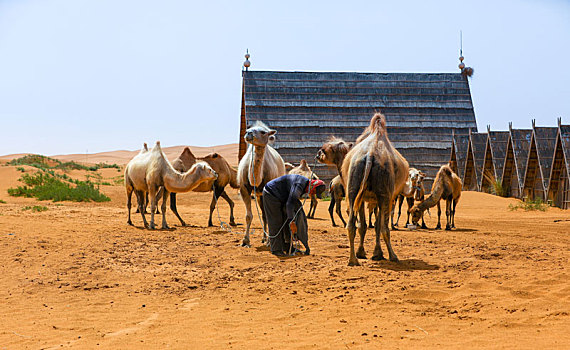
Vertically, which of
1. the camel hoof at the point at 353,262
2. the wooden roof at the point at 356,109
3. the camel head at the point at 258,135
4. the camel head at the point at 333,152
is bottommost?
the camel hoof at the point at 353,262

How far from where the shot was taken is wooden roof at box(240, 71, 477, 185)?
3262 centimetres

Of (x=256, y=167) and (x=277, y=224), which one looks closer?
(x=277, y=224)

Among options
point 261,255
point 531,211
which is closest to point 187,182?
point 261,255

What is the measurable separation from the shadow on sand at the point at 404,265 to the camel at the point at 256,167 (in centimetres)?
288

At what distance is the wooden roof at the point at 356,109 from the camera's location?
32625 millimetres

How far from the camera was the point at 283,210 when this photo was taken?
922cm

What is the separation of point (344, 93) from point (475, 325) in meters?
30.8

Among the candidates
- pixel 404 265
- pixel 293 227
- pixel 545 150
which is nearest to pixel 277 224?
pixel 293 227

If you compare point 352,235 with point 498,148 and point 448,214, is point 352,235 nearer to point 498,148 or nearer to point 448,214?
point 448,214

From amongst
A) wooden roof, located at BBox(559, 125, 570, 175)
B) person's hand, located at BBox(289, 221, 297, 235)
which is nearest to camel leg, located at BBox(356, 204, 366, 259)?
person's hand, located at BBox(289, 221, 297, 235)

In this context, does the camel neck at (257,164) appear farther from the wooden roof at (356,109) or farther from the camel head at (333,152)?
the wooden roof at (356,109)

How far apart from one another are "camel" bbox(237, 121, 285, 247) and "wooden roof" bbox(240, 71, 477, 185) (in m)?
20.9

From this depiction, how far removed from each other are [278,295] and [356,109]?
2885 cm

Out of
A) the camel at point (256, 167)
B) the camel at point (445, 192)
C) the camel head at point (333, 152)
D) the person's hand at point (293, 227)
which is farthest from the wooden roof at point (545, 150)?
the person's hand at point (293, 227)
